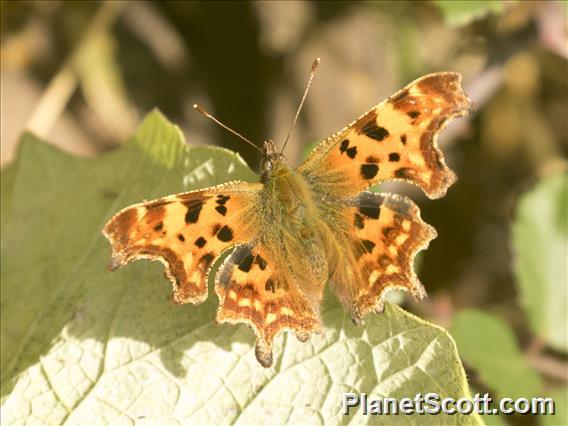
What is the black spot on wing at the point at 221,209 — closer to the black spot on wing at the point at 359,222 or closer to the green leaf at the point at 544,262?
the black spot on wing at the point at 359,222

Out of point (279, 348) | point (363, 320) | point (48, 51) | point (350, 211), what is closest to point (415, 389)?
point (363, 320)

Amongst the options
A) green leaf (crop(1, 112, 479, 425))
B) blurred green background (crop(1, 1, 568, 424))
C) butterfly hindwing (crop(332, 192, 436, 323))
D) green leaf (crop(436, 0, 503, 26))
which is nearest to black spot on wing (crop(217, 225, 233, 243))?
green leaf (crop(1, 112, 479, 425))

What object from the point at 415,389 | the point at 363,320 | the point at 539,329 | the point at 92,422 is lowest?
the point at 92,422

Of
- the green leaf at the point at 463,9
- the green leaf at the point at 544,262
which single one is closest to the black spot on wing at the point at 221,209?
the green leaf at the point at 463,9

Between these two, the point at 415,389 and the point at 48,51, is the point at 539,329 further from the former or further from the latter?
the point at 48,51

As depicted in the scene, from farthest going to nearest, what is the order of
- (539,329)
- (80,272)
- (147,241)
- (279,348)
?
(539,329), (80,272), (279,348), (147,241)

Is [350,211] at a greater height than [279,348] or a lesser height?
greater

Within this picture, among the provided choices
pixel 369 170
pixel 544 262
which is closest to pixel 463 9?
pixel 369 170
